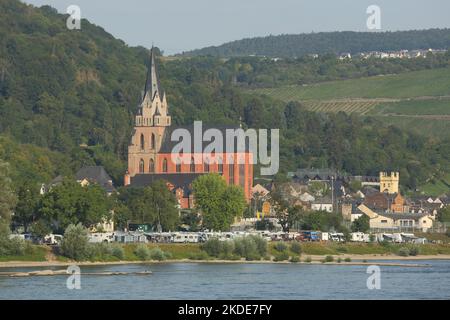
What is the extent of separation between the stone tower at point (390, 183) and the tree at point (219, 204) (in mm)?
54721

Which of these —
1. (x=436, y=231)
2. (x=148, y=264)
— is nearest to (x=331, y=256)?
(x=148, y=264)

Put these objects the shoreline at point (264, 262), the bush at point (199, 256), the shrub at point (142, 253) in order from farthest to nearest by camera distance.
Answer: the bush at point (199, 256), the shrub at point (142, 253), the shoreline at point (264, 262)

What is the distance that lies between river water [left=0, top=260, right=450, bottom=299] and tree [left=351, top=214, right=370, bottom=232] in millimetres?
34282

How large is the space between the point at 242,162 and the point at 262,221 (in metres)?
17.1

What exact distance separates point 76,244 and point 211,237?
16.7 metres

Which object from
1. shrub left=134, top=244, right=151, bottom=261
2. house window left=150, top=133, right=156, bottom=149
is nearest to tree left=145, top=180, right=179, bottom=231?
shrub left=134, top=244, right=151, bottom=261

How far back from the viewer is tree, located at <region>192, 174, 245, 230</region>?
410 feet

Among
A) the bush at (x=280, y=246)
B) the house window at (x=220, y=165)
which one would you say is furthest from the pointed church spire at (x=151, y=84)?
the bush at (x=280, y=246)

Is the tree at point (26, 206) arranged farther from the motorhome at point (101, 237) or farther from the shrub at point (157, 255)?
the shrub at point (157, 255)

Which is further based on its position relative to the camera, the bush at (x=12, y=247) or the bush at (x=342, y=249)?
the bush at (x=342, y=249)

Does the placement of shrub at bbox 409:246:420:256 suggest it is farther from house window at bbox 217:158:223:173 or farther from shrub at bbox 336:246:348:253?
house window at bbox 217:158:223:173

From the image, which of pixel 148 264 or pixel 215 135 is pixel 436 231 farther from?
pixel 148 264

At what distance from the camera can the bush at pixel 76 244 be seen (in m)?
97.6
